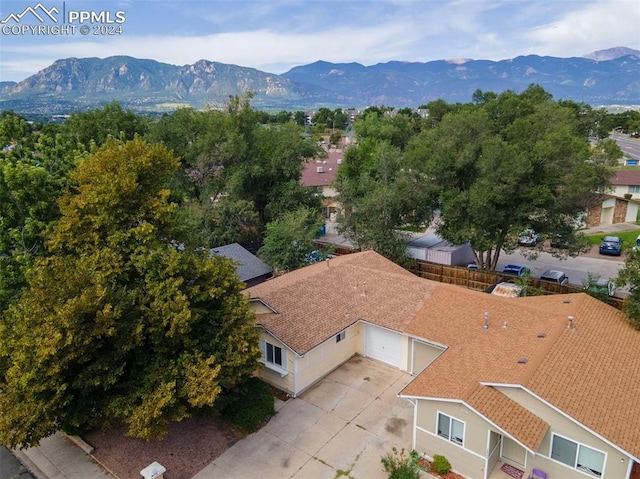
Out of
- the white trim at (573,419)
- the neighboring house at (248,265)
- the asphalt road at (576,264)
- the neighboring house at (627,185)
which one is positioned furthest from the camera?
the neighboring house at (627,185)

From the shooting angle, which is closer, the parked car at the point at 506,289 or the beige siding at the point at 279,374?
the beige siding at the point at 279,374

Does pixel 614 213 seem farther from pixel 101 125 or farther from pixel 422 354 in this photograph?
pixel 101 125

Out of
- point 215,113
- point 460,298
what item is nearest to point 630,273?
point 460,298

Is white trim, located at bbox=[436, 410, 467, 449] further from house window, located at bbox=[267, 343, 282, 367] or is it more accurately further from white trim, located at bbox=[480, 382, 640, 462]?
house window, located at bbox=[267, 343, 282, 367]

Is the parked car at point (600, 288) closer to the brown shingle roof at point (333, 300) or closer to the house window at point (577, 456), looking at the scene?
the brown shingle roof at point (333, 300)

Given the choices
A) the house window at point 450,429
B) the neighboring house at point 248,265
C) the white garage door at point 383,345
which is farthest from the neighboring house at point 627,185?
the house window at point 450,429

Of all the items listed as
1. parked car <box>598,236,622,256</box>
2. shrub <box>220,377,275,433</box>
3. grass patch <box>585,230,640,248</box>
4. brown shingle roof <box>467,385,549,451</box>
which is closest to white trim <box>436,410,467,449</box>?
brown shingle roof <box>467,385,549,451</box>
